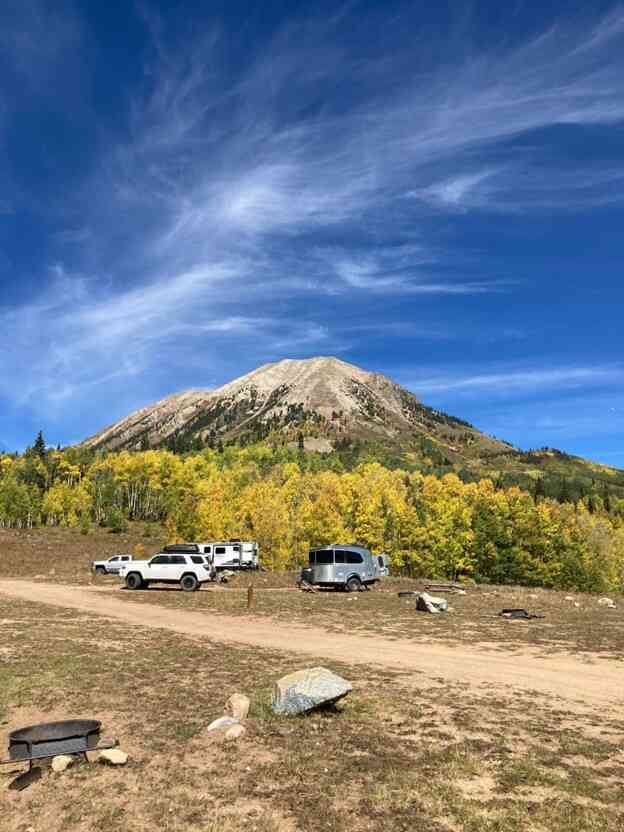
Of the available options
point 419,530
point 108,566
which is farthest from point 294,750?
point 419,530

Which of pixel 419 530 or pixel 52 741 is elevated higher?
pixel 419 530

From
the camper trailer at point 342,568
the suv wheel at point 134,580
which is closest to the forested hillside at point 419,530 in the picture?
the camper trailer at point 342,568

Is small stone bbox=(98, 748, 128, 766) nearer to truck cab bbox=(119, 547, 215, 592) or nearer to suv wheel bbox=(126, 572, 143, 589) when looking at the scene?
truck cab bbox=(119, 547, 215, 592)

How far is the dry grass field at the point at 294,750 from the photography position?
247 inches

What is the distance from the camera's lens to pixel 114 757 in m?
7.57

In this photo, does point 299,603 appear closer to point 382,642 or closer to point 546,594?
point 382,642

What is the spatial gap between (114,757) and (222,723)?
185cm

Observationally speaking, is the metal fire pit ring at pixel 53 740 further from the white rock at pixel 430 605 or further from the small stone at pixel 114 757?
the white rock at pixel 430 605

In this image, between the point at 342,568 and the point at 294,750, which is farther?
the point at 342,568

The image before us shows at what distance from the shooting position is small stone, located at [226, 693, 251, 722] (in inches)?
366

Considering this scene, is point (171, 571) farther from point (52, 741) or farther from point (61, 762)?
point (61, 762)

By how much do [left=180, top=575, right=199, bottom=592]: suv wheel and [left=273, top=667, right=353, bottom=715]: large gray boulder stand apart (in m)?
23.5

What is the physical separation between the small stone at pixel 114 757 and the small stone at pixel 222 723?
1.52m

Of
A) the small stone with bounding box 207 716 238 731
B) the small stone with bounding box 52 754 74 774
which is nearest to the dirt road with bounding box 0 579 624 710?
the small stone with bounding box 207 716 238 731
